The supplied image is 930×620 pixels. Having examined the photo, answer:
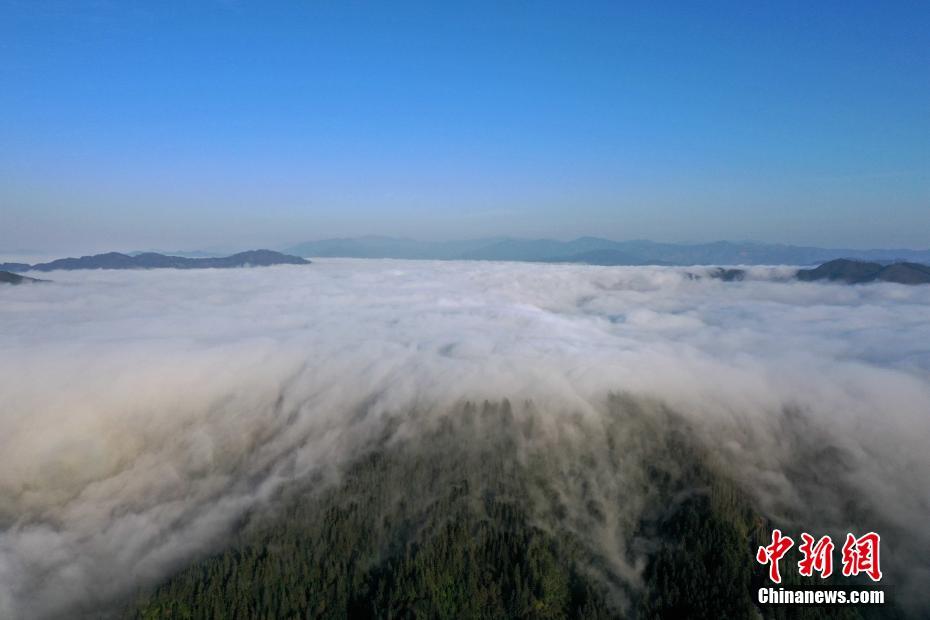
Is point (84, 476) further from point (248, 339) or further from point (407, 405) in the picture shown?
point (407, 405)

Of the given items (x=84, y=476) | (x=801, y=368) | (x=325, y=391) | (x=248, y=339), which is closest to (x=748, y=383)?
(x=801, y=368)

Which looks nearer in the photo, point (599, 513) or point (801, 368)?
point (599, 513)

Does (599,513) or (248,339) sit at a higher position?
(248,339)

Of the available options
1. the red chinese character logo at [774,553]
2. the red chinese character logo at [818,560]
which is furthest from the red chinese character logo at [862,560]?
the red chinese character logo at [774,553]

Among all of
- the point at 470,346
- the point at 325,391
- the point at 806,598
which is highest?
the point at 470,346

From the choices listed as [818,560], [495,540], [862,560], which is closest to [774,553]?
[818,560]

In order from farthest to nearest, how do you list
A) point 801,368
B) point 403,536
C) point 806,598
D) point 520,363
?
point 520,363, point 801,368, point 403,536, point 806,598

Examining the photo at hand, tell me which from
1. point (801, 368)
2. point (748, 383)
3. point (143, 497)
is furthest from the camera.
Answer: point (748, 383)
